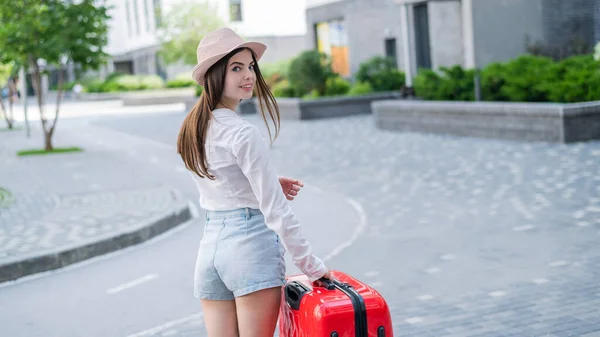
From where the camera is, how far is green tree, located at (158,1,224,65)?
45594 mm

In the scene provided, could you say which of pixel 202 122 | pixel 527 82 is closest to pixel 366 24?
pixel 527 82

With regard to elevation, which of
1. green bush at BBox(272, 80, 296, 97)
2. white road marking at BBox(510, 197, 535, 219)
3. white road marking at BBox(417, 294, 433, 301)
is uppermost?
green bush at BBox(272, 80, 296, 97)

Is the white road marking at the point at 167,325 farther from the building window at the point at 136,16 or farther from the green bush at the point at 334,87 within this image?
the building window at the point at 136,16

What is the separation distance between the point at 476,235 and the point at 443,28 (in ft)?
69.5

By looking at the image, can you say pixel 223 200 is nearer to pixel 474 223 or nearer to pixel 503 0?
pixel 474 223

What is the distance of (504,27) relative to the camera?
2505cm

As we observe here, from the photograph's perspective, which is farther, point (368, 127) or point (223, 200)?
point (368, 127)

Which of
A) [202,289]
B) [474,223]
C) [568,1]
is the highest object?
[568,1]

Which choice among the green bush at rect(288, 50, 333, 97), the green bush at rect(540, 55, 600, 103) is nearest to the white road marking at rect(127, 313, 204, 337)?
the green bush at rect(540, 55, 600, 103)

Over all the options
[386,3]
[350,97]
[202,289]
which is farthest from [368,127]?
[202,289]

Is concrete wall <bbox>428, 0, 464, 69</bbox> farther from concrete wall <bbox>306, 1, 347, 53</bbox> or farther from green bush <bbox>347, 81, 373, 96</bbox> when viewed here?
concrete wall <bbox>306, 1, 347, 53</bbox>

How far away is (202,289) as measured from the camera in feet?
11.2

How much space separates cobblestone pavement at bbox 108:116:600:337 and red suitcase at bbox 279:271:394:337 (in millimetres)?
2220

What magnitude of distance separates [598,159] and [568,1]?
13518 millimetres
